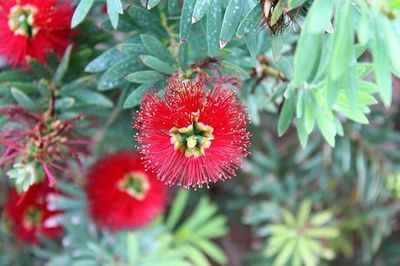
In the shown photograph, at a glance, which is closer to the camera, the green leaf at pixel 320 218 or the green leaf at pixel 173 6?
the green leaf at pixel 173 6

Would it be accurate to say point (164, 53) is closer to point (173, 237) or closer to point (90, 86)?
point (90, 86)

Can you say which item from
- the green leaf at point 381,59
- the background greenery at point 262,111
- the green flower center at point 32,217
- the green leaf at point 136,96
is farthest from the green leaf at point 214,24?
the green flower center at point 32,217

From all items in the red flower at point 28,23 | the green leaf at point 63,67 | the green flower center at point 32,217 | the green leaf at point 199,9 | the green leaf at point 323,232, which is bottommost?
the green leaf at point 323,232

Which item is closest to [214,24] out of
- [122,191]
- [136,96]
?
[136,96]

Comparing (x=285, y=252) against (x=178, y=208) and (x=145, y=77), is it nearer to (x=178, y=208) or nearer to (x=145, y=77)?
(x=178, y=208)

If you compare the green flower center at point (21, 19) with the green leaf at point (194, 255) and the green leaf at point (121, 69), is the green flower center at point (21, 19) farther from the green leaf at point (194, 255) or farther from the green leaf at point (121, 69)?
the green leaf at point (194, 255)

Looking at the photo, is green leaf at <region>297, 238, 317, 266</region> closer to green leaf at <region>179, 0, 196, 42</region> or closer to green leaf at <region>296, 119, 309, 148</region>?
green leaf at <region>296, 119, 309, 148</region>

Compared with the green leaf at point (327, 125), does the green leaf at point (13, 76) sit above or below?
above
